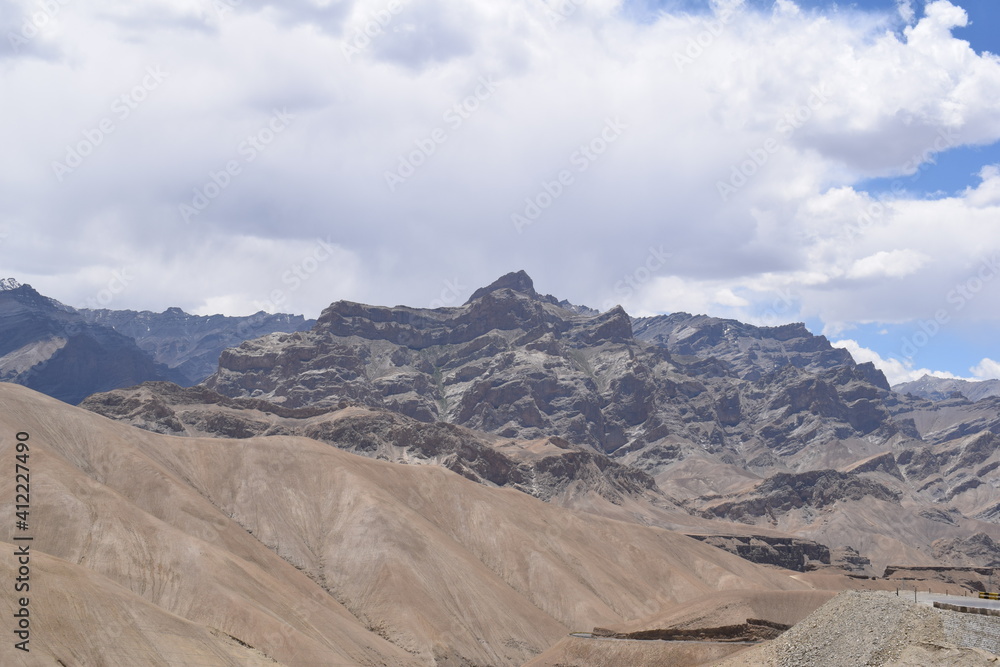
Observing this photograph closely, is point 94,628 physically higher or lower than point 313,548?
lower

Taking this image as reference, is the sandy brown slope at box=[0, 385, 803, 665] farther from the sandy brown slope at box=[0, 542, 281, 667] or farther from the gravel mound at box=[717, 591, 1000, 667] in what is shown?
the gravel mound at box=[717, 591, 1000, 667]

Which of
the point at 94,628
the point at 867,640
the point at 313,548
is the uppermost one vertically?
the point at 867,640

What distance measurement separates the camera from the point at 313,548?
6324 inches

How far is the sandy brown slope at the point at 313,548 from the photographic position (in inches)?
4749

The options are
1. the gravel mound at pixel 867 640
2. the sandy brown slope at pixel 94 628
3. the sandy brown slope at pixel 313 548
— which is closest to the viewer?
the gravel mound at pixel 867 640

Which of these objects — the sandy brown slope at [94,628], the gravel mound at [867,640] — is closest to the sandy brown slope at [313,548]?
the sandy brown slope at [94,628]

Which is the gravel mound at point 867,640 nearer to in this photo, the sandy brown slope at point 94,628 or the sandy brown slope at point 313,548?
the sandy brown slope at point 94,628

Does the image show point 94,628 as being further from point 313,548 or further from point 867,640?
point 313,548

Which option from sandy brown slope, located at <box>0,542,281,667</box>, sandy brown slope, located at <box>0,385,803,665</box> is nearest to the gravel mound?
sandy brown slope, located at <box>0,542,281,667</box>

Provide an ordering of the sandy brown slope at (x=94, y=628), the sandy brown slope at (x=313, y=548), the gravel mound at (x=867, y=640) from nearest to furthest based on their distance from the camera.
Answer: the gravel mound at (x=867, y=640) → the sandy brown slope at (x=94, y=628) → the sandy brown slope at (x=313, y=548)

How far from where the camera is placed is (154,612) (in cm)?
9050

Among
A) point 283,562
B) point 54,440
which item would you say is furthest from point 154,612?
point 54,440

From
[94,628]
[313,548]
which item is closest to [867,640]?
[94,628]

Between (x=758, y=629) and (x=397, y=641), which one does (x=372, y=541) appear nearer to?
(x=397, y=641)
